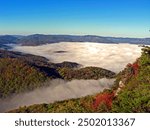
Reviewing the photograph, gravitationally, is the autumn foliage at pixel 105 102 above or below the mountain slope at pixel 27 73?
above

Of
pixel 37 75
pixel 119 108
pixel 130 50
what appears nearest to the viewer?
pixel 119 108

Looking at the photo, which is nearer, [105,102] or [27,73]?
[105,102]

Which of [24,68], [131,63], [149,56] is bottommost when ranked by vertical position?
[24,68]

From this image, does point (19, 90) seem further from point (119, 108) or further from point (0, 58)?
point (119, 108)

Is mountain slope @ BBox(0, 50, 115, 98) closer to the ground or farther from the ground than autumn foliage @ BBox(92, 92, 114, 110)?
closer to the ground

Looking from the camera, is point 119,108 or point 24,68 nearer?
point 119,108

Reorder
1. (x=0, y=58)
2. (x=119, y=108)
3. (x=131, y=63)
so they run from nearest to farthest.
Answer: (x=119, y=108) < (x=131, y=63) < (x=0, y=58)

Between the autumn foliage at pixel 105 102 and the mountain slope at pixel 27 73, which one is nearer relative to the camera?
the autumn foliage at pixel 105 102

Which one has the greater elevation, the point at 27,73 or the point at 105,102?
the point at 105,102

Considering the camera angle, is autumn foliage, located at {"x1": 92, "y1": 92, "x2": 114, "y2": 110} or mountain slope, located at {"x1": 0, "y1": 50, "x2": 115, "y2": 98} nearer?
autumn foliage, located at {"x1": 92, "y1": 92, "x2": 114, "y2": 110}

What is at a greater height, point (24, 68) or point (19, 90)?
point (24, 68)

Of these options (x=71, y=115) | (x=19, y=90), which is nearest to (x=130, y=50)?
(x=71, y=115)
